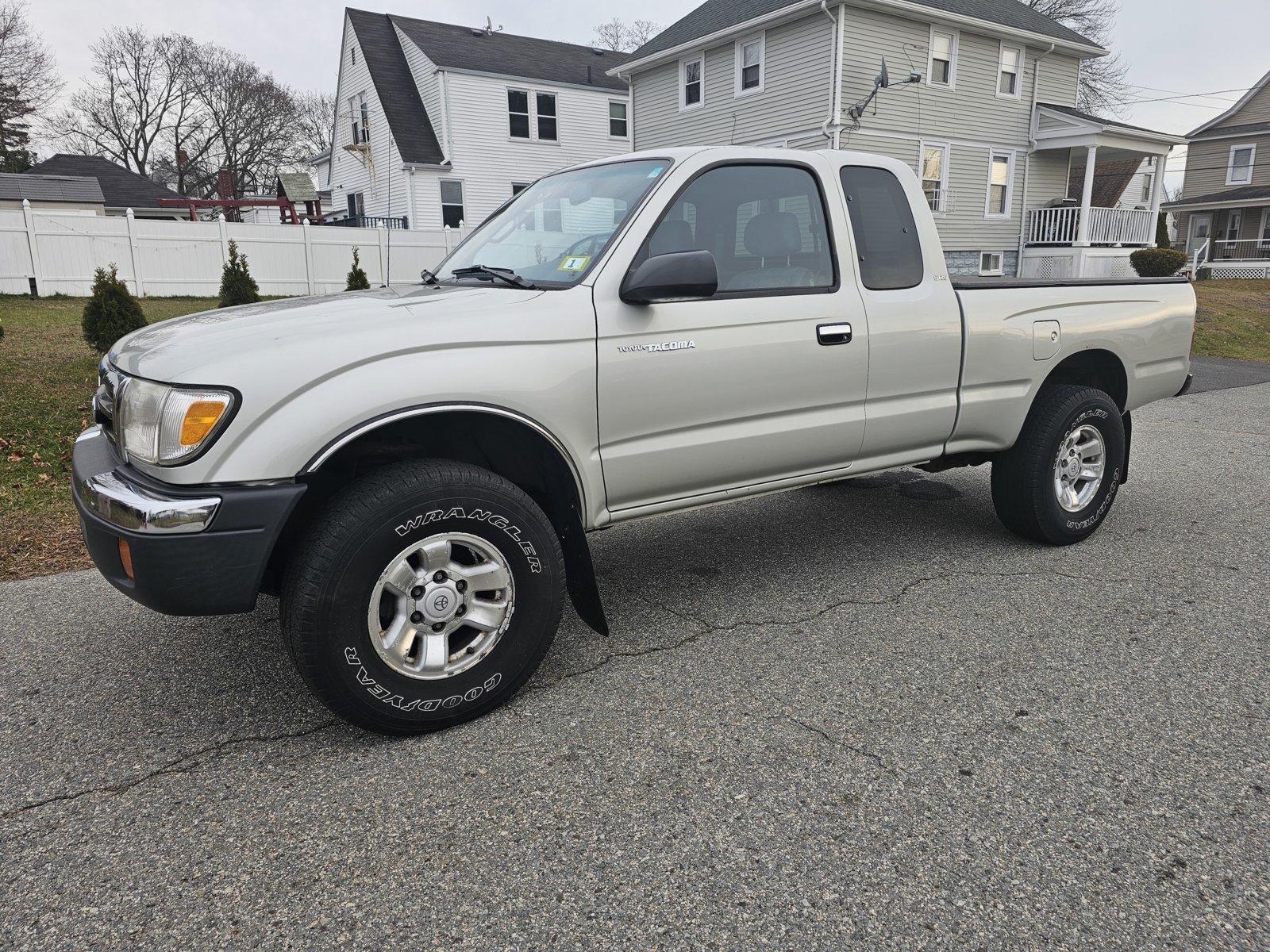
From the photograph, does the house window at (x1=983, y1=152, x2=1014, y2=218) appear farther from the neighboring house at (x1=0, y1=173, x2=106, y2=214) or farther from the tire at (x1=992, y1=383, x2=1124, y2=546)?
the neighboring house at (x1=0, y1=173, x2=106, y2=214)

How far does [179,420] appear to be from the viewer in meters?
2.66

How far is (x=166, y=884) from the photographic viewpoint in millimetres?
2316

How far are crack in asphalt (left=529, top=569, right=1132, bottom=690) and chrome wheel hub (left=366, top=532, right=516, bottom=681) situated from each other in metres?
0.43

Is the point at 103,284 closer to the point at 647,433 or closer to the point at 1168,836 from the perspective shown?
the point at 647,433

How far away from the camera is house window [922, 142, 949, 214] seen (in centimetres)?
2225

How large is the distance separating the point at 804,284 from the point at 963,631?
5.34 feet

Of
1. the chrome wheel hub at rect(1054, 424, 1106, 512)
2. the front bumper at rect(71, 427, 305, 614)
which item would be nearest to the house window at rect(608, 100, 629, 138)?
the chrome wheel hub at rect(1054, 424, 1106, 512)

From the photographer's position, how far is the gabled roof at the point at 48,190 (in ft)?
98.9

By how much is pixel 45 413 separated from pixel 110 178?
39599 millimetres

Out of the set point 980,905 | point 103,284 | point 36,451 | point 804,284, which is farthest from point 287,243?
point 980,905

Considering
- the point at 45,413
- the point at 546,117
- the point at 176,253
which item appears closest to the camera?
the point at 45,413

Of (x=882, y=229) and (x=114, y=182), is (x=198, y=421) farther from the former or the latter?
(x=114, y=182)

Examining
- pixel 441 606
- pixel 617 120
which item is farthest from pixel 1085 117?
pixel 441 606

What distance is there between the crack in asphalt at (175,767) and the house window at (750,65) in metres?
22.1
